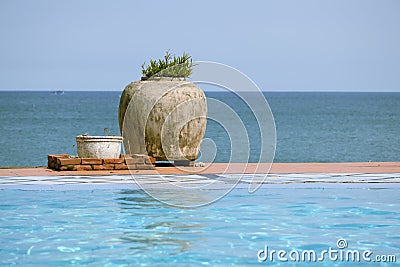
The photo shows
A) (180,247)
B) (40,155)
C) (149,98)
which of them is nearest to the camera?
(180,247)

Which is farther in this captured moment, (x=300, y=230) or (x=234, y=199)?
(x=234, y=199)

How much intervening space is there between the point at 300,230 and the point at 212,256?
1632 mm

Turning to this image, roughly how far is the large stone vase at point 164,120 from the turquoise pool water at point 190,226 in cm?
286

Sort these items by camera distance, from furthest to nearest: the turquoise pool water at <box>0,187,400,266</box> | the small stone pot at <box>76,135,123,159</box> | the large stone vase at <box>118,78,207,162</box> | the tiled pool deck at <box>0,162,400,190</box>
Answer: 1. the large stone vase at <box>118,78,207,162</box>
2. the small stone pot at <box>76,135,123,159</box>
3. the tiled pool deck at <box>0,162,400,190</box>
4. the turquoise pool water at <box>0,187,400,266</box>

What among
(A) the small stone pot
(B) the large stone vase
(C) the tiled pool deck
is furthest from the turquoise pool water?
(B) the large stone vase

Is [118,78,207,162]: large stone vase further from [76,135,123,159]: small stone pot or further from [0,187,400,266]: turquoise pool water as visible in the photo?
[0,187,400,266]: turquoise pool water

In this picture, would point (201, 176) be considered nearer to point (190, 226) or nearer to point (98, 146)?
point (98, 146)

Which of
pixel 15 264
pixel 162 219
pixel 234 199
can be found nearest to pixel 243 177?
pixel 234 199

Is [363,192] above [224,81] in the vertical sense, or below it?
below

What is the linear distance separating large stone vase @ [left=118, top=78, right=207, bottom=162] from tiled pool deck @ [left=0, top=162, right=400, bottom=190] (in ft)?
1.20

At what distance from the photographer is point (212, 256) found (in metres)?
8.23

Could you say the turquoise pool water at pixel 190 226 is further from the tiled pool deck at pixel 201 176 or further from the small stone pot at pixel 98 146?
the small stone pot at pixel 98 146

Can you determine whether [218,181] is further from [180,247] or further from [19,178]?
[180,247]

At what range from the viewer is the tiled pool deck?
38.9 ft
